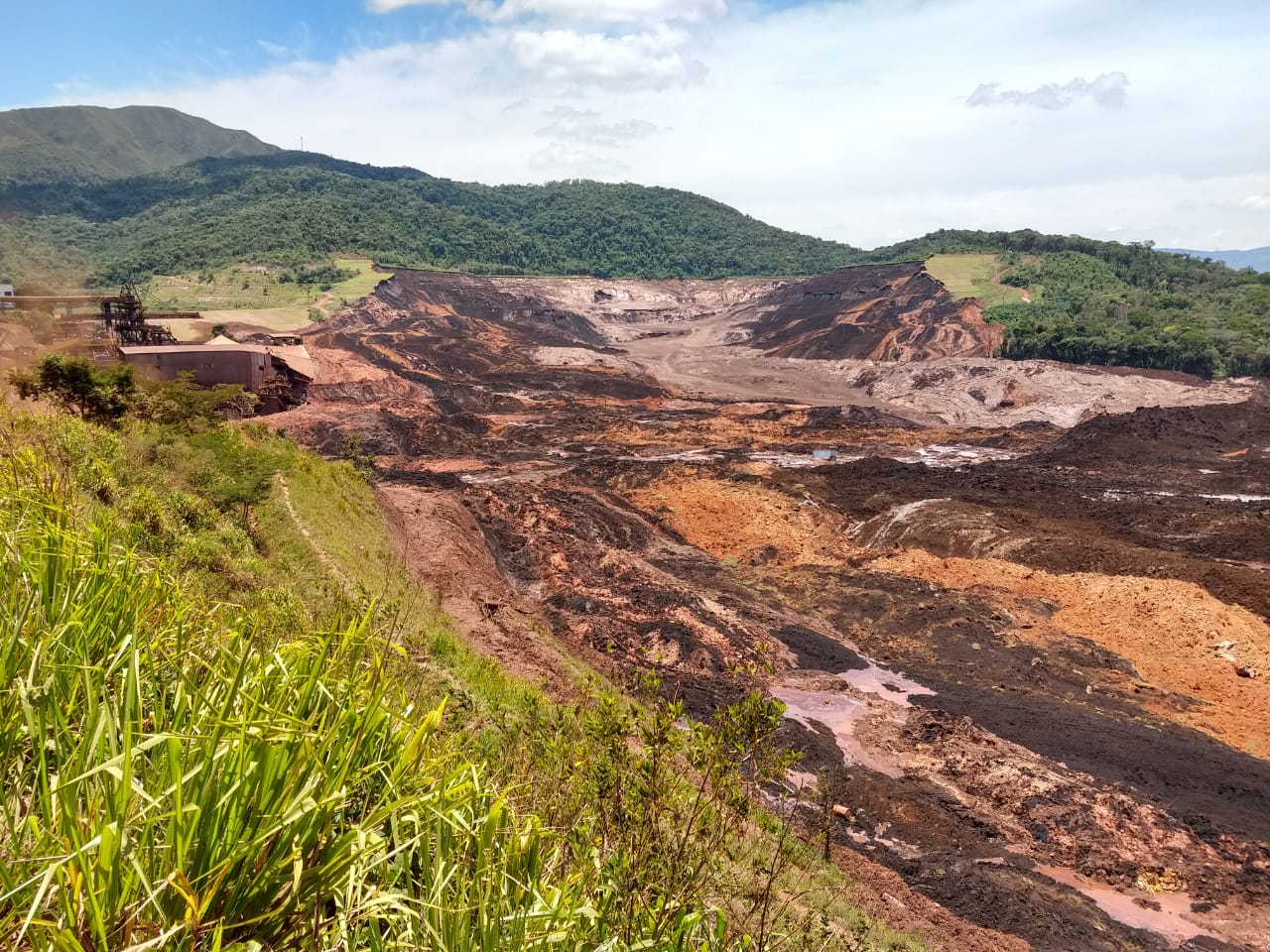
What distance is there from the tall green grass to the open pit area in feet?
6.92

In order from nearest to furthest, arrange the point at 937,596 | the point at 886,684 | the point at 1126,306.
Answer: the point at 886,684 < the point at 937,596 < the point at 1126,306

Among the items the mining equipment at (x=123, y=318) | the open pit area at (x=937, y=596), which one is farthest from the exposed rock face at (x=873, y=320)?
the mining equipment at (x=123, y=318)

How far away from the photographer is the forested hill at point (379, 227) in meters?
99.4

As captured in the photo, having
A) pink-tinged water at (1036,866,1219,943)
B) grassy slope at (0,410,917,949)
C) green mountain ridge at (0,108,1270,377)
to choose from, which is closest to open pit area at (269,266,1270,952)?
pink-tinged water at (1036,866,1219,943)

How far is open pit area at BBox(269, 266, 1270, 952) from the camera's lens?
418 inches

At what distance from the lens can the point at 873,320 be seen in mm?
71375

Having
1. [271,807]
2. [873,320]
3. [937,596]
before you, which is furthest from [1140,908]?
[873,320]

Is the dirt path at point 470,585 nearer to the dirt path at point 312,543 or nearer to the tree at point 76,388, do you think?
the dirt path at point 312,543

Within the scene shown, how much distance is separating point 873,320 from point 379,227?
262 feet

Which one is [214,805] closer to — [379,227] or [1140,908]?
[1140,908]

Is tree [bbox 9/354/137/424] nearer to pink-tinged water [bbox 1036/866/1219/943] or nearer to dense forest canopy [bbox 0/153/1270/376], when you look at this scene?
pink-tinged water [bbox 1036/866/1219/943]

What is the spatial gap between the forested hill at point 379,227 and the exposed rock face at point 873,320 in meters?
49.0

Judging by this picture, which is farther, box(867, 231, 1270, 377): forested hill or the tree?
box(867, 231, 1270, 377): forested hill

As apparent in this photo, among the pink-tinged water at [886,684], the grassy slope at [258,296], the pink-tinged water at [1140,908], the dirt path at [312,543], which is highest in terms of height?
the grassy slope at [258,296]
